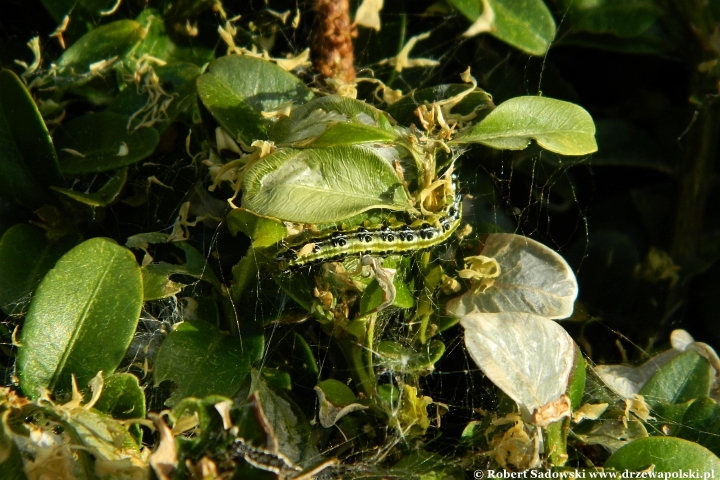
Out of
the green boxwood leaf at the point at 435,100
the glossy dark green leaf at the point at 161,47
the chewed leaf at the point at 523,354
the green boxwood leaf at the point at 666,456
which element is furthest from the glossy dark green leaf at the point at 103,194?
the green boxwood leaf at the point at 666,456

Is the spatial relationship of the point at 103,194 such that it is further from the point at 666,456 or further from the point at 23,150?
the point at 666,456

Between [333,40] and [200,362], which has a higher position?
[333,40]

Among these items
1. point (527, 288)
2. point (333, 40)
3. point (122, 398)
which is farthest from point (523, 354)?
point (333, 40)

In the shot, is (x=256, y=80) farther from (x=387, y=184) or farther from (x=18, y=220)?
(x=18, y=220)

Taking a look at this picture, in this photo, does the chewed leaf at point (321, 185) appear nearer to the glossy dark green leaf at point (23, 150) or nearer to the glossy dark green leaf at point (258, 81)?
the glossy dark green leaf at point (258, 81)

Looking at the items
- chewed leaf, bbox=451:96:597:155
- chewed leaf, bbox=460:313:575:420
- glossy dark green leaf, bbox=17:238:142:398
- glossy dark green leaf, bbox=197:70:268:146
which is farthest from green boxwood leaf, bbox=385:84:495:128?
glossy dark green leaf, bbox=17:238:142:398

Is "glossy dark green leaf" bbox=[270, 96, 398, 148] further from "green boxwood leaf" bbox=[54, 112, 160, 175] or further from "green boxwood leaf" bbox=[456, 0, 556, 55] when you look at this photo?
"green boxwood leaf" bbox=[456, 0, 556, 55]

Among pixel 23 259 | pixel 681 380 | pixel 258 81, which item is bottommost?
pixel 681 380
